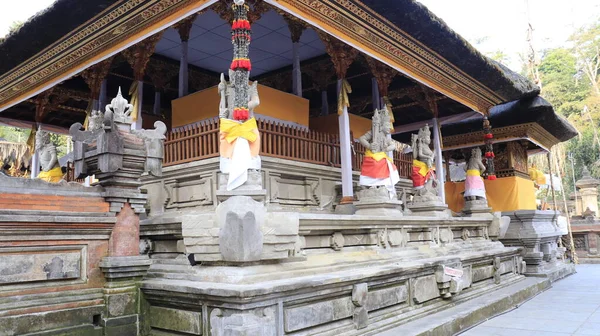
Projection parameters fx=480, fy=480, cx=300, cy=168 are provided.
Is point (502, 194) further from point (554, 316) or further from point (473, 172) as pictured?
point (554, 316)

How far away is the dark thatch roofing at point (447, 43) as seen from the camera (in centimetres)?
847

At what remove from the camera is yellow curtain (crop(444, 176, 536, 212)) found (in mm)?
16672

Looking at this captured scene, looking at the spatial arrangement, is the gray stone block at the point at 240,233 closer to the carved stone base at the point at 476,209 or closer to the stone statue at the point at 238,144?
the stone statue at the point at 238,144

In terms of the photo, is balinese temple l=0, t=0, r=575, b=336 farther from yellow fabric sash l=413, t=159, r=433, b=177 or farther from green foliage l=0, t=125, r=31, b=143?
green foliage l=0, t=125, r=31, b=143

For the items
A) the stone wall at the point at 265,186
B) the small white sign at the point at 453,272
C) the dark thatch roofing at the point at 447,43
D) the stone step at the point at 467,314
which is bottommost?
the stone step at the point at 467,314

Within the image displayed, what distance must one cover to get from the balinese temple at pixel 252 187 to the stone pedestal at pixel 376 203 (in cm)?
4

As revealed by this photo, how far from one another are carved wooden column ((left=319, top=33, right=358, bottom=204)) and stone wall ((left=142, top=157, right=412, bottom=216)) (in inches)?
25.0

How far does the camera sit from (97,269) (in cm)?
564

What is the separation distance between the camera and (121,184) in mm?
5945

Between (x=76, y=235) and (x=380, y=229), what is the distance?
4.51 meters

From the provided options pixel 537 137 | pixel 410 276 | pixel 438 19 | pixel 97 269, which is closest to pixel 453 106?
pixel 537 137

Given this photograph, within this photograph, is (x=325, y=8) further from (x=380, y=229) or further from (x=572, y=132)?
(x=572, y=132)

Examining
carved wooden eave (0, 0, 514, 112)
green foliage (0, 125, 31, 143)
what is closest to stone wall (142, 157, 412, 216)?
carved wooden eave (0, 0, 514, 112)

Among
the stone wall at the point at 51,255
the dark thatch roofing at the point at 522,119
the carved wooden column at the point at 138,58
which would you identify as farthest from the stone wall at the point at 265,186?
the dark thatch roofing at the point at 522,119
